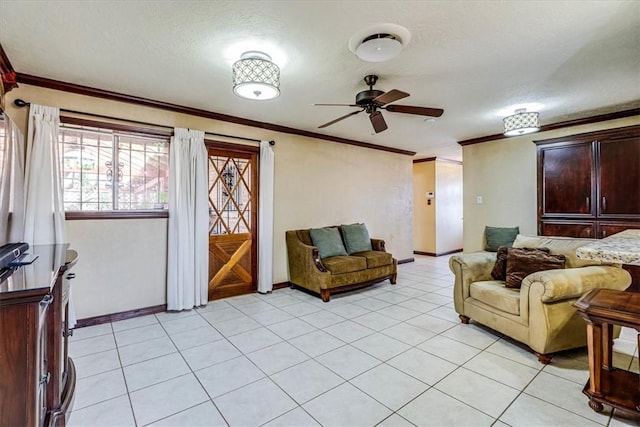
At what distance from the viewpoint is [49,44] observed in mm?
2295

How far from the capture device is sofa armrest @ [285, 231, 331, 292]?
4.07m

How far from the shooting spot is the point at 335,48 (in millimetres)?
2324

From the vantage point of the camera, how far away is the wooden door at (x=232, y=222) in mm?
4102

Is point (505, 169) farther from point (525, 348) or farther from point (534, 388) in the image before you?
point (534, 388)

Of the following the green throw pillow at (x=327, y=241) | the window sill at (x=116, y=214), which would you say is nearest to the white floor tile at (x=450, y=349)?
the green throw pillow at (x=327, y=241)

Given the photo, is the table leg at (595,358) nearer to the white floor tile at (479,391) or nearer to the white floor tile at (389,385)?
the white floor tile at (479,391)

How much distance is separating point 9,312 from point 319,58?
2.44 m

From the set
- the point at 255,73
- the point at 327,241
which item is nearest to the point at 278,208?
the point at 327,241

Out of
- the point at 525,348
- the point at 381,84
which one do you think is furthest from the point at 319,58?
the point at 525,348

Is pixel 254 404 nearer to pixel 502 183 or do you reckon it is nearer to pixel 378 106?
pixel 378 106

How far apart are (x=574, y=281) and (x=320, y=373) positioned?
7.09 ft

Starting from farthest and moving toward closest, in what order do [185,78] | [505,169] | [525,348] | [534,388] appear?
[505,169] < [185,78] < [525,348] < [534,388]

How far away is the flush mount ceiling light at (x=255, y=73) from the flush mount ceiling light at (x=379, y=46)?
0.70 m

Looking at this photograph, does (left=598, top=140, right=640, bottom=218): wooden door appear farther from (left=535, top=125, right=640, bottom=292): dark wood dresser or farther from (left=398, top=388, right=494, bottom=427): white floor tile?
(left=398, top=388, right=494, bottom=427): white floor tile
